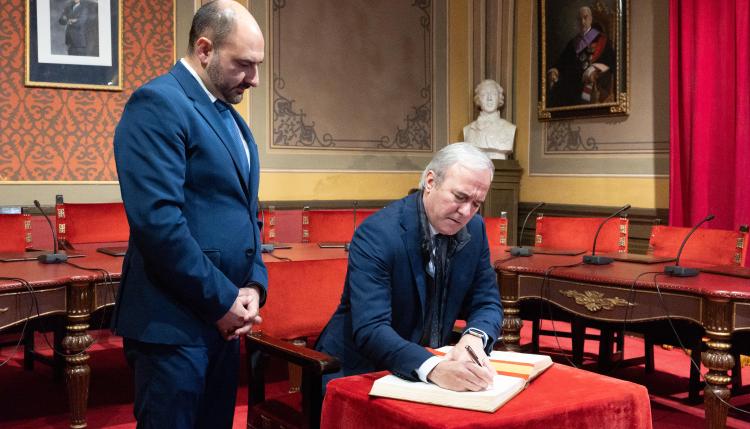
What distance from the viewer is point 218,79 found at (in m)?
1.76

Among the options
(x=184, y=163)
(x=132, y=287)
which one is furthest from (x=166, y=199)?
(x=132, y=287)

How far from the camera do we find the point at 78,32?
5.21 metres

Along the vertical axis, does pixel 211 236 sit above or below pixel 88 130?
below

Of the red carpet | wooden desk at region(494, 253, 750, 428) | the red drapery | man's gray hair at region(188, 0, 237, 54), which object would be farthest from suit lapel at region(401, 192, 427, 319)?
the red drapery

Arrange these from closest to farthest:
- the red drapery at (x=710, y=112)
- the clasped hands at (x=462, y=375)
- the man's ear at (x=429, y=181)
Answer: the clasped hands at (x=462, y=375) → the man's ear at (x=429, y=181) → the red drapery at (x=710, y=112)

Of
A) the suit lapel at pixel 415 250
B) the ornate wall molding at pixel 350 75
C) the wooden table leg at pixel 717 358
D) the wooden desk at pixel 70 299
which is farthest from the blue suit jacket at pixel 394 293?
the ornate wall molding at pixel 350 75

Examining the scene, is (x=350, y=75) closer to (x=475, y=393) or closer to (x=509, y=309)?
(x=509, y=309)

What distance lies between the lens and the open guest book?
1466 millimetres

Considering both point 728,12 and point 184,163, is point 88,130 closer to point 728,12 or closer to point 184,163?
point 184,163

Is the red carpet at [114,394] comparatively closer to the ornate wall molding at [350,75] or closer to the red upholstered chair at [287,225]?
the red upholstered chair at [287,225]

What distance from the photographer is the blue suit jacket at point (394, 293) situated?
1.88 m

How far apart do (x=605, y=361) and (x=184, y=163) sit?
318 cm

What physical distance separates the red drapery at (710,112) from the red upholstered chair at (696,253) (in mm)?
1053

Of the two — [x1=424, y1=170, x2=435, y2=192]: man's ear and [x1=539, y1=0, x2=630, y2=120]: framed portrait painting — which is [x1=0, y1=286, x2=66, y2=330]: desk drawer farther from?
[x1=539, y1=0, x2=630, y2=120]: framed portrait painting
